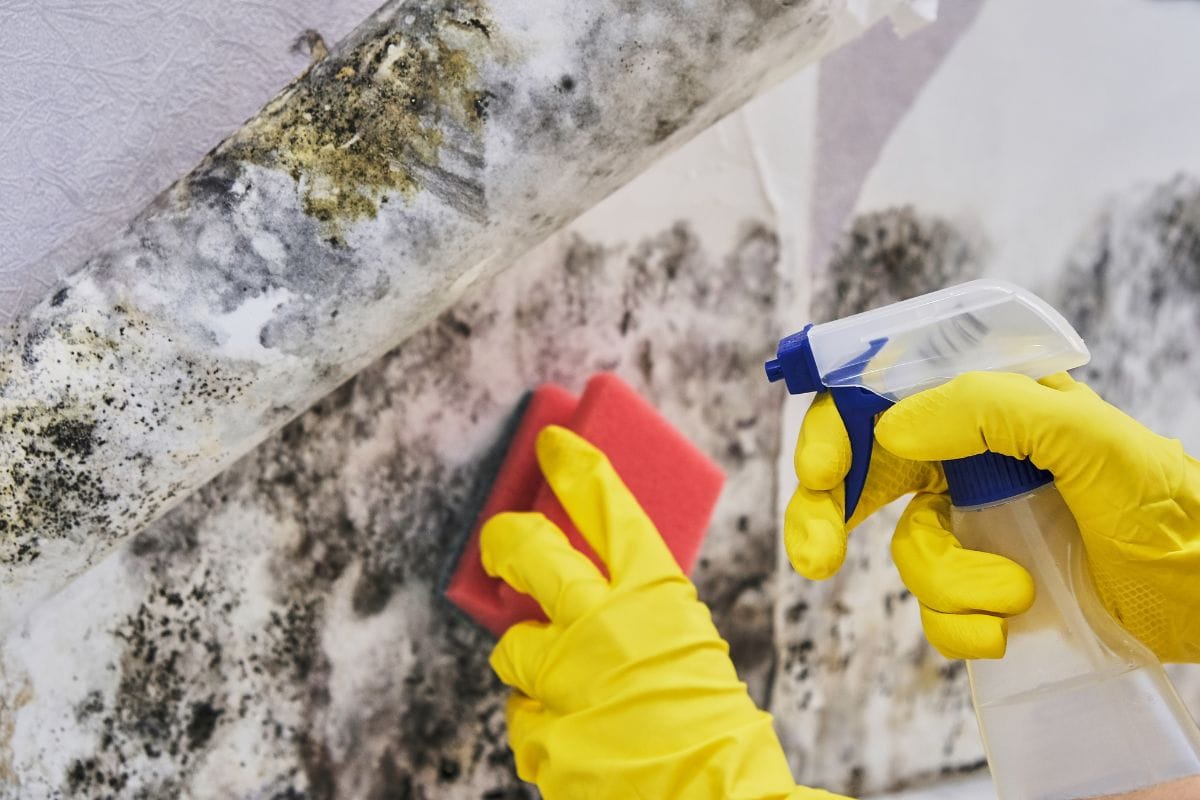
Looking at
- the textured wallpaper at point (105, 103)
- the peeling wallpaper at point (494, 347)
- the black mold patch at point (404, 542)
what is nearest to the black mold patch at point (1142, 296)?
the peeling wallpaper at point (494, 347)

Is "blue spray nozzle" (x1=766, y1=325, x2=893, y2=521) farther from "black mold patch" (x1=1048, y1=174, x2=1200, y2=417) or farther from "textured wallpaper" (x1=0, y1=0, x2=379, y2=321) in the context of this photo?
"black mold patch" (x1=1048, y1=174, x2=1200, y2=417)

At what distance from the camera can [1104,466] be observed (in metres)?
0.62

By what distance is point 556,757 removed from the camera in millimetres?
833

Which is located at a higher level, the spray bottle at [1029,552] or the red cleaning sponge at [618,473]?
the red cleaning sponge at [618,473]

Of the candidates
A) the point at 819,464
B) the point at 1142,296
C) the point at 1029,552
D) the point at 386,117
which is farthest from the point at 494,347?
the point at 1142,296

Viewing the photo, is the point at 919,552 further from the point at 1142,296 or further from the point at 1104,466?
the point at 1142,296

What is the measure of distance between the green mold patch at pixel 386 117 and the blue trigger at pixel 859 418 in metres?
0.35

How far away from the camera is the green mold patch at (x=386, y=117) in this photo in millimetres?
705

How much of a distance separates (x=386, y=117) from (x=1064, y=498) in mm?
593

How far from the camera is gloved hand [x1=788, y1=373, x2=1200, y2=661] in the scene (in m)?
0.62

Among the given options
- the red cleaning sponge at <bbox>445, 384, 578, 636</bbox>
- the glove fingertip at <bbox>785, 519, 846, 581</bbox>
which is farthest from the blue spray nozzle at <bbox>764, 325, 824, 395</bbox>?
the red cleaning sponge at <bbox>445, 384, 578, 636</bbox>

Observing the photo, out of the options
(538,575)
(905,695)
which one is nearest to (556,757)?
(538,575)

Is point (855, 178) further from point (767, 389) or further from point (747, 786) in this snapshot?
point (747, 786)

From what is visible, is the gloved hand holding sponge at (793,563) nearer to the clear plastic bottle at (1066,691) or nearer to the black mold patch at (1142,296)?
the clear plastic bottle at (1066,691)
